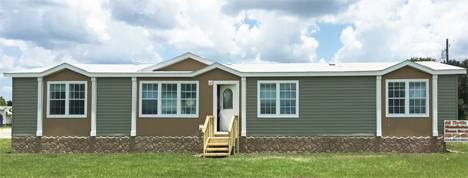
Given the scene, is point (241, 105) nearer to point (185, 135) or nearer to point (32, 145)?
point (185, 135)

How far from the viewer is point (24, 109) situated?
14.4 meters

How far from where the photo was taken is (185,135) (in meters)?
14.1

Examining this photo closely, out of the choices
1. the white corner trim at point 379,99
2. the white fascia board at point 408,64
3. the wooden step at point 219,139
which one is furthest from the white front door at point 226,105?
the white fascia board at point 408,64

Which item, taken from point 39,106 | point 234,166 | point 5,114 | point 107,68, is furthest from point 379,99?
point 5,114

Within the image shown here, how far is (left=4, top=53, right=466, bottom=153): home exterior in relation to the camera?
1363 centimetres

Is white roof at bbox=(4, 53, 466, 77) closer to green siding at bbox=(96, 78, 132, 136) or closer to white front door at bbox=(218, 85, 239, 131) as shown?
green siding at bbox=(96, 78, 132, 136)

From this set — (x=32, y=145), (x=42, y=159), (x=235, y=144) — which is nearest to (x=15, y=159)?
(x=42, y=159)

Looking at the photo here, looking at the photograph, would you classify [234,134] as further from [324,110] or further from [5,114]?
[5,114]

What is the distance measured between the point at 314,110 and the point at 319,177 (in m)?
5.10

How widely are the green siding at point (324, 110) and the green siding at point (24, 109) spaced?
7.73 metres

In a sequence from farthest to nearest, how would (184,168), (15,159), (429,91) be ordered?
(429,91) → (15,159) → (184,168)

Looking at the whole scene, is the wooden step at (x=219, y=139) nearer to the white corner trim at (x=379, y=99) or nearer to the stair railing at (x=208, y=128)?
the stair railing at (x=208, y=128)

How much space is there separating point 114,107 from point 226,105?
399 cm

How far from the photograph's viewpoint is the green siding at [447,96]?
1352 cm
